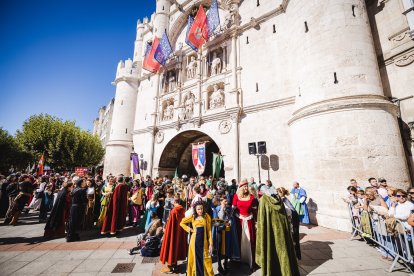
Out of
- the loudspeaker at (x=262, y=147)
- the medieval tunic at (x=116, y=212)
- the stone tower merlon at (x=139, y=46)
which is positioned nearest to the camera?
the medieval tunic at (x=116, y=212)

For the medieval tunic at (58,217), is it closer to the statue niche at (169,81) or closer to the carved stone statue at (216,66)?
the carved stone statue at (216,66)

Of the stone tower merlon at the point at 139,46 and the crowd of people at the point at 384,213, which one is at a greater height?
the stone tower merlon at the point at 139,46

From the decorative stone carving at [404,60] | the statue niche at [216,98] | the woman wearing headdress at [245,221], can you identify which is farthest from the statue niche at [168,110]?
the decorative stone carving at [404,60]

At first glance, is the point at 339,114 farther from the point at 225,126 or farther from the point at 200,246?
the point at 200,246

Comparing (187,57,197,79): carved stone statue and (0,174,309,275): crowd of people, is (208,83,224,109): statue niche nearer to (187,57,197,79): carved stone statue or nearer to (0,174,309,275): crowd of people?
(187,57,197,79): carved stone statue

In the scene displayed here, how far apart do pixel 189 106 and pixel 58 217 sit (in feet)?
36.6

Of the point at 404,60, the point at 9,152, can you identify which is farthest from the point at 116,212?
the point at 9,152

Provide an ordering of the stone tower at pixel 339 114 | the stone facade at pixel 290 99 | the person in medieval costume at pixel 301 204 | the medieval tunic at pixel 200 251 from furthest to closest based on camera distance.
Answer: the person in medieval costume at pixel 301 204
the stone facade at pixel 290 99
the stone tower at pixel 339 114
the medieval tunic at pixel 200 251

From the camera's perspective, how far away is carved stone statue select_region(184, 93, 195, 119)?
1492cm

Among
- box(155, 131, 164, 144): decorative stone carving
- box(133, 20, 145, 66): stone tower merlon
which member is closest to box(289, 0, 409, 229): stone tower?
box(155, 131, 164, 144): decorative stone carving

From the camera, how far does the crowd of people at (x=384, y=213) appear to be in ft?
12.4

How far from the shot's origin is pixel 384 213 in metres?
4.13

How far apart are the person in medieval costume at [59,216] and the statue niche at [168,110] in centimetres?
1108

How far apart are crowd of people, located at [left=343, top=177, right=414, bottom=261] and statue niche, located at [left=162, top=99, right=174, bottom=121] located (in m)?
14.0
